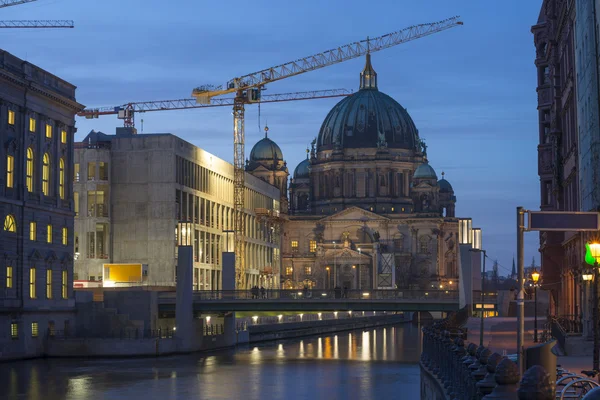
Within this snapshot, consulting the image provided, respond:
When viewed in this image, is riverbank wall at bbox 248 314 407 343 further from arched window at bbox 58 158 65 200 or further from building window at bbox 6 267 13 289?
building window at bbox 6 267 13 289

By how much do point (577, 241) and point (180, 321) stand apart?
42073mm

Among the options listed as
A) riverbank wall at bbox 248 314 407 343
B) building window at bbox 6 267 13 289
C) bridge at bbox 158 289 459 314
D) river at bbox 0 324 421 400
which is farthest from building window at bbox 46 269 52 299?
riverbank wall at bbox 248 314 407 343

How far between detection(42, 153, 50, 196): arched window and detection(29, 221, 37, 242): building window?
3.12 metres

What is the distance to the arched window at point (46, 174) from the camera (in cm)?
8619

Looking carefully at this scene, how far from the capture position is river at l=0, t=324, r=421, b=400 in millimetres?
60281

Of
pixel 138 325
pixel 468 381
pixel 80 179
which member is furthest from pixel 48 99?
pixel 468 381

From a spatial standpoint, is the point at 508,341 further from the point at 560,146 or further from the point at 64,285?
the point at 64,285

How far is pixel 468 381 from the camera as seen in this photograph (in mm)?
21031

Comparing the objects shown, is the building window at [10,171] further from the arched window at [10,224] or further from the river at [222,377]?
the river at [222,377]

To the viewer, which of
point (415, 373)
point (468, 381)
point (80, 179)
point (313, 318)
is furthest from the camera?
point (313, 318)

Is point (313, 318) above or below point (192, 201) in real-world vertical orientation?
below

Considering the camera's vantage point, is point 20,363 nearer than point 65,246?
Yes

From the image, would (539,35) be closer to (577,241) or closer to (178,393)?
(577,241)

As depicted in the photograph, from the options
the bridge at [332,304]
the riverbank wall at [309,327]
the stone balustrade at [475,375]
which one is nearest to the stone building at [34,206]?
the bridge at [332,304]
